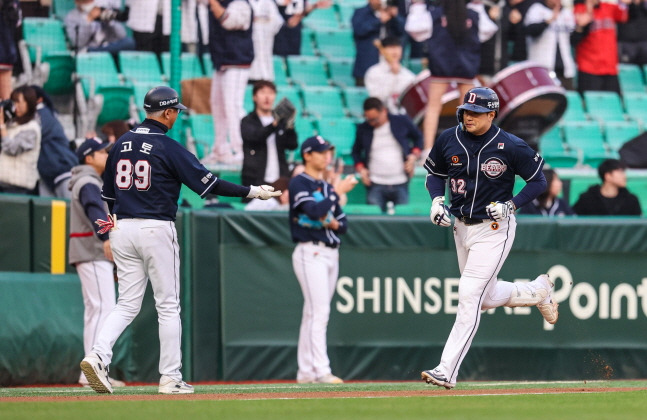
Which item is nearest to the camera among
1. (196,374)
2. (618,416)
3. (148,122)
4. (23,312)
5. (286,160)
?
(618,416)

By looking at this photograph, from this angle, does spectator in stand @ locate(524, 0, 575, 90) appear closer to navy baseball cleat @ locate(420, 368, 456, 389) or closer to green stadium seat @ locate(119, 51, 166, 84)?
green stadium seat @ locate(119, 51, 166, 84)

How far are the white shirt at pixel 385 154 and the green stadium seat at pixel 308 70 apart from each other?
Answer: 2461mm

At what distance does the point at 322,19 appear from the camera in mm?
15633

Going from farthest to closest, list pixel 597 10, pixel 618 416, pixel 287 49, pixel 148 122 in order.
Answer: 1. pixel 597 10
2. pixel 287 49
3. pixel 148 122
4. pixel 618 416

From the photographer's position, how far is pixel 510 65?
14672 mm

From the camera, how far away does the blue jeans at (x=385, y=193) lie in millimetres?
12469

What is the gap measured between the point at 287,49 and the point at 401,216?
4001mm

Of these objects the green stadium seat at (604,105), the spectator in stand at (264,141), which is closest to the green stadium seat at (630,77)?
the green stadium seat at (604,105)

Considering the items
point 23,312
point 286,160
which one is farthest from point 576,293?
point 23,312

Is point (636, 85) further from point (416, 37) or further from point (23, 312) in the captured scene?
point (23, 312)

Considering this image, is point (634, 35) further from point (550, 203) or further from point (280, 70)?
point (550, 203)

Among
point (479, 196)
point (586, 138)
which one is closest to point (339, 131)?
point (586, 138)

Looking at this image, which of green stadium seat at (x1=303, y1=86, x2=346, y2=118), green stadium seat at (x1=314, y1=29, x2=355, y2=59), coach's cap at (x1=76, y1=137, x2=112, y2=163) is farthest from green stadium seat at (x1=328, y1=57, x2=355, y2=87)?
coach's cap at (x1=76, y1=137, x2=112, y2=163)

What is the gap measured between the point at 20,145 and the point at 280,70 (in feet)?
14.6
